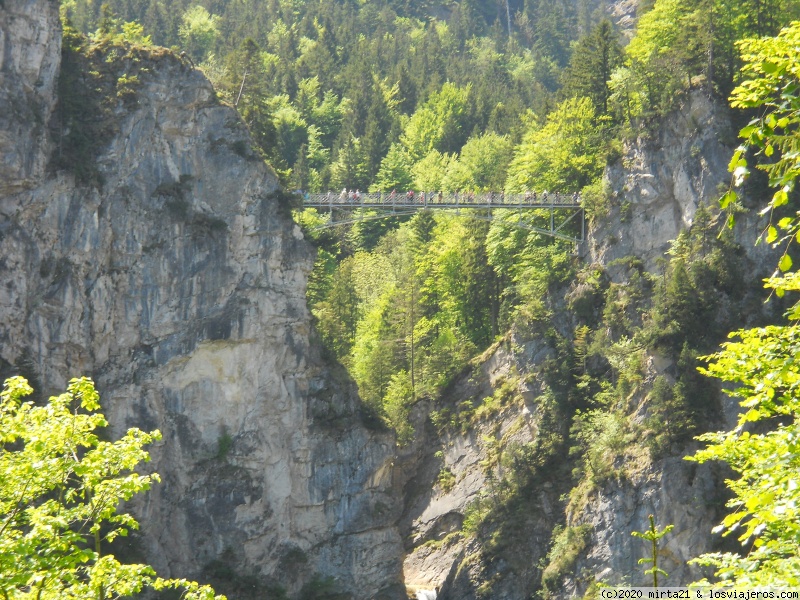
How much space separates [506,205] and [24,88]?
19.9 m

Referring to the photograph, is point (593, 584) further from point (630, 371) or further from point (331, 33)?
point (331, 33)

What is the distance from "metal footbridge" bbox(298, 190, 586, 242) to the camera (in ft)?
156

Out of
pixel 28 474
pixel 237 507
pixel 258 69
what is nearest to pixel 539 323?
pixel 237 507

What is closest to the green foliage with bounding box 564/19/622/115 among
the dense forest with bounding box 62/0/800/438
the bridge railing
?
the dense forest with bounding box 62/0/800/438

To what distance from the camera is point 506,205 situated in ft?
157

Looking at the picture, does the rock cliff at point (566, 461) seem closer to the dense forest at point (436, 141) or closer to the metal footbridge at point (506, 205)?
the dense forest at point (436, 141)

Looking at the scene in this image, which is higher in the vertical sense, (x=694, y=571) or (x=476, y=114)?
(x=476, y=114)

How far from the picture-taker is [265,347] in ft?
145

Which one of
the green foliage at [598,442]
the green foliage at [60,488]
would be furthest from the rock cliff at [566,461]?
the green foliage at [60,488]

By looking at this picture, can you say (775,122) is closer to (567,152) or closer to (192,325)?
(192,325)

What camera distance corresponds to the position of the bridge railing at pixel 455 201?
47.7m

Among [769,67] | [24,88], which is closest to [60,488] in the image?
[769,67]

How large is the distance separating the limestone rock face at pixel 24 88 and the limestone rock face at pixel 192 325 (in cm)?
6

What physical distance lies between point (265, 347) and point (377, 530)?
28.3ft
